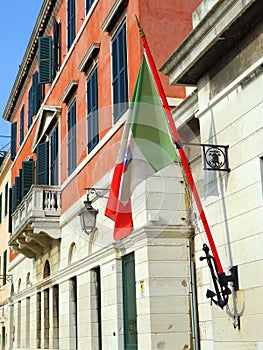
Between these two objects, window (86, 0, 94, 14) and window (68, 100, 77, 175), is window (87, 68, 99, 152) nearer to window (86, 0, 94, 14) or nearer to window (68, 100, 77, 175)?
window (68, 100, 77, 175)

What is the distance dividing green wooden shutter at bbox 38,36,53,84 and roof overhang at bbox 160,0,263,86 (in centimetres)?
1054

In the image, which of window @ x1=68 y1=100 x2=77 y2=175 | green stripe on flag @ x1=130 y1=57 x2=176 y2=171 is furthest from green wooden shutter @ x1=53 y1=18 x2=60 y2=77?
green stripe on flag @ x1=130 y1=57 x2=176 y2=171

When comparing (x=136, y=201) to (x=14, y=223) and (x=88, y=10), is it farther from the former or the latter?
(x=14, y=223)

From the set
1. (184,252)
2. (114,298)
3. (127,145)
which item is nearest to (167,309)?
(184,252)

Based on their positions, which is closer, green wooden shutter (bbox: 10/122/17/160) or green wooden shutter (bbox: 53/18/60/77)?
green wooden shutter (bbox: 53/18/60/77)

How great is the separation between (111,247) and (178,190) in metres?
2.11

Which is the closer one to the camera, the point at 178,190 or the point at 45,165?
the point at 178,190

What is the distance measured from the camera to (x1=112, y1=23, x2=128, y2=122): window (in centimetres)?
1195

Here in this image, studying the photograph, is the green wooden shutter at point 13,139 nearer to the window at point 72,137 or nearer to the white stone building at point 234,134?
the window at point 72,137

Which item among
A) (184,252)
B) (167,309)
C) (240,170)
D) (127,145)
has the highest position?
(127,145)

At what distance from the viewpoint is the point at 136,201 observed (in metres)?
10.8

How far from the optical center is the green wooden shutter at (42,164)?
18.5m

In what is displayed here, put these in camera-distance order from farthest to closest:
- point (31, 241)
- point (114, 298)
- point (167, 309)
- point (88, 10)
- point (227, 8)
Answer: point (31, 241), point (88, 10), point (114, 298), point (167, 309), point (227, 8)

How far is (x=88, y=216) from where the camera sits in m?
12.7
